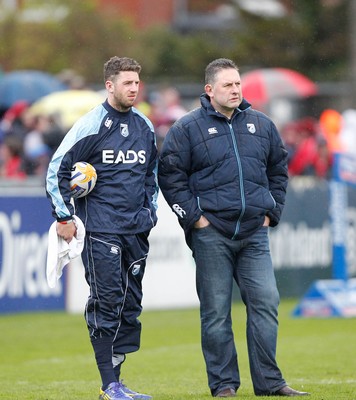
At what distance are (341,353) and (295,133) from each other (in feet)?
35.3

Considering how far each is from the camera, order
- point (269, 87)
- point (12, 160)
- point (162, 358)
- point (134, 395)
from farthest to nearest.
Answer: point (269, 87), point (12, 160), point (162, 358), point (134, 395)

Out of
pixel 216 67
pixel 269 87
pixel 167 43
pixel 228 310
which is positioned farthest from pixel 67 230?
pixel 167 43

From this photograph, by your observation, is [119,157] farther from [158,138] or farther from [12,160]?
[158,138]

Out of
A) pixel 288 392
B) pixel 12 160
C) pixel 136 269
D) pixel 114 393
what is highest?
pixel 12 160

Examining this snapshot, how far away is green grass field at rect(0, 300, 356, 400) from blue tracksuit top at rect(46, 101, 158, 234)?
1354 mm

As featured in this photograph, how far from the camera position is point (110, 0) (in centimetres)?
6138

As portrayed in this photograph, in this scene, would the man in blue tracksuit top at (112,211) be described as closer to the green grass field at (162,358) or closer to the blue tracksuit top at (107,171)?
the blue tracksuit top at (107,171)

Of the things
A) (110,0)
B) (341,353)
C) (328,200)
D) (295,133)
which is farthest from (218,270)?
(110,0)

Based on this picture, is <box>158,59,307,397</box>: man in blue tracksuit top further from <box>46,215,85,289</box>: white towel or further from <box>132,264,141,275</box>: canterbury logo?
<box>46,215,85,289</box>: white towel

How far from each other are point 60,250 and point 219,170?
1.29 meters

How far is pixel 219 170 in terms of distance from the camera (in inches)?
375

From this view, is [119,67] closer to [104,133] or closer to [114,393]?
[104,133]

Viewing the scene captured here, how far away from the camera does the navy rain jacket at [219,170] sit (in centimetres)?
953

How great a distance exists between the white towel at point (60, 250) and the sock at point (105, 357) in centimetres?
54
